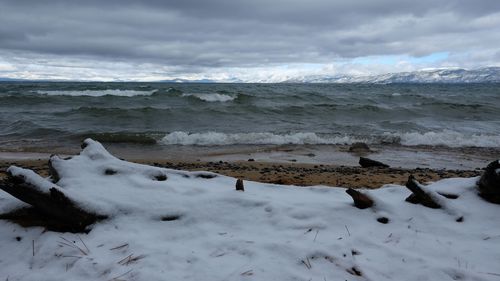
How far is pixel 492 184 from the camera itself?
3.64m

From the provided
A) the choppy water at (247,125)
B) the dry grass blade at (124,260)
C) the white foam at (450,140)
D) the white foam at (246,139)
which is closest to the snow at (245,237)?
the dry grass blade at (124,260)

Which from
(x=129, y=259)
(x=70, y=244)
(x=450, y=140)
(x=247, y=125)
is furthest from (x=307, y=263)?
(x=247, y=125)

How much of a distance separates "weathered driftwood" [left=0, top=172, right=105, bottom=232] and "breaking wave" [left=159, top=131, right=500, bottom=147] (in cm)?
937

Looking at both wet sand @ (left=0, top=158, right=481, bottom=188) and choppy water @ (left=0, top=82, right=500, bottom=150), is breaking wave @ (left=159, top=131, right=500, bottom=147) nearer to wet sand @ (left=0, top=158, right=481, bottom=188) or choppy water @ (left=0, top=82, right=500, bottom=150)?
choppy water @ (left=0, top=82, right=500, bottom=150)

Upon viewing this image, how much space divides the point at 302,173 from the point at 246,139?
5.46 m

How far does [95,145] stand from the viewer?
14.7ft

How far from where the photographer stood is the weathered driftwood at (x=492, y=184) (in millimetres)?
3602

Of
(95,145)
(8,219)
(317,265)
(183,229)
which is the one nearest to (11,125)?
(95,145)

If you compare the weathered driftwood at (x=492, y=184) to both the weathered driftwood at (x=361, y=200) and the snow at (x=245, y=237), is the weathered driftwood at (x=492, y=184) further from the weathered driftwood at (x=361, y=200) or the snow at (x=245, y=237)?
the weathered driftwood at (x=361, y=200)

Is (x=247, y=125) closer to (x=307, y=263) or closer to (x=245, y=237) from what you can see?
(x=245, y=237)

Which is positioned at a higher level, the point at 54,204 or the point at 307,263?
the point at 54,204

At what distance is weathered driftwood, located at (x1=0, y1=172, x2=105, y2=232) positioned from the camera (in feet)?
9.76

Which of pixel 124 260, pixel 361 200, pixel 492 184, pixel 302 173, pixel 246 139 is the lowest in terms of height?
pixel 246 139

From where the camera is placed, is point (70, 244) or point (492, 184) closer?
point (70, 244)
